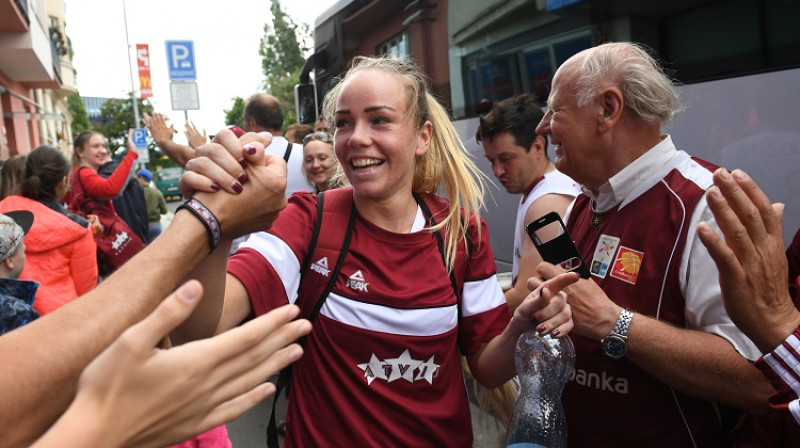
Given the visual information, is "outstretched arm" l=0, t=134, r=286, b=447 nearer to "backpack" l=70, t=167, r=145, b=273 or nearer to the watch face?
the watch face

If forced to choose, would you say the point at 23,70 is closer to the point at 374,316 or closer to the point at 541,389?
the point at 374,316

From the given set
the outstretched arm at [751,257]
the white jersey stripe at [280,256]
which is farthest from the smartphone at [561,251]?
the white jersey stripe at [280,256]

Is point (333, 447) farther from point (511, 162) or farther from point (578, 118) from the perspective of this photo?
point (511, 162)

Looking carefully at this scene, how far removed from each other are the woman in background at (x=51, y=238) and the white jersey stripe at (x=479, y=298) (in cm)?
302

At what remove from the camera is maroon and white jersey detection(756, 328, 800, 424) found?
4.18ft

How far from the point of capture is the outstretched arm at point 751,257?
130 centimetres

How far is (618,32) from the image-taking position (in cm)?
363

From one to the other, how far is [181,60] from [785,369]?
11167mm

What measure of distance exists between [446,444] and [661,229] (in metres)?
0.95

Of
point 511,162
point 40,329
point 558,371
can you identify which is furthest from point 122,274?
point 511,162

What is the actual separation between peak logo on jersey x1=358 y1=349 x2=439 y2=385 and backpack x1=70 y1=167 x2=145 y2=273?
4.37 metres

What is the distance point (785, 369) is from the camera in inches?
51.1

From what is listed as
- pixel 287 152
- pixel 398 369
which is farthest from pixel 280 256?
pixel 287 152

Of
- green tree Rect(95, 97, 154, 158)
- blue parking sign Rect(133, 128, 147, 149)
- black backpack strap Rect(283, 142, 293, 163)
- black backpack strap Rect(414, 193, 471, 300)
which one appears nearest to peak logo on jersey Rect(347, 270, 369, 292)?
black backpack strap Rect(414, 193, 471, 300)
